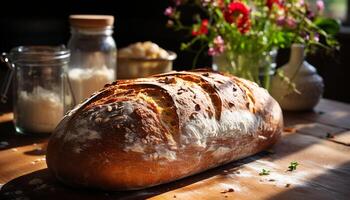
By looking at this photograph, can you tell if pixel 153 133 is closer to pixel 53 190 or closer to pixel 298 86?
pixel 53 190

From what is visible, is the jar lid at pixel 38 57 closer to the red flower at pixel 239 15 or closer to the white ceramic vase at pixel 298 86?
the red flower at pixel 239 15

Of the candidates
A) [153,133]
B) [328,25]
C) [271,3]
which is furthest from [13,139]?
[328,25]

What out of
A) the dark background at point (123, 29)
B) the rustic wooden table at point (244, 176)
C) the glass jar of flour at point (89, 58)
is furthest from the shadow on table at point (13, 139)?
the dark background at point (123, 29)

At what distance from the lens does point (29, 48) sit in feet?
5.34

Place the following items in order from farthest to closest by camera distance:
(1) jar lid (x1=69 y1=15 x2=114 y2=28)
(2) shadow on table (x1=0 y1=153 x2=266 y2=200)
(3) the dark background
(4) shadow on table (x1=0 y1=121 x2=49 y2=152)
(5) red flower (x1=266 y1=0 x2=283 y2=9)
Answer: (3) the dark background, (5) red flower (x1=266 y1=0 x2=283 y2=9), (1) jar lid (x1=69 y1=15 x2=114 y2=28), (4) shadow on table (x1=0 y1=121 x2=49 y2=152), (2) shadow on table (x1=0 y1=153 x2=266 y2=200)

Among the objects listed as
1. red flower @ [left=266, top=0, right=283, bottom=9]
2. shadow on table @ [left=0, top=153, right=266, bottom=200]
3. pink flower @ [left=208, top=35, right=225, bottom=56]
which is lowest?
shadow on table @ [left=0, top=153, right=266, bottom=200]

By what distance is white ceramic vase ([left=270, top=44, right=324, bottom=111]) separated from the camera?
1884 millimetres

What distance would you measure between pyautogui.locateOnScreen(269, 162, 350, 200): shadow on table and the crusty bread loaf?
20cm

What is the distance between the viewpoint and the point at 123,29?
10.1 ft

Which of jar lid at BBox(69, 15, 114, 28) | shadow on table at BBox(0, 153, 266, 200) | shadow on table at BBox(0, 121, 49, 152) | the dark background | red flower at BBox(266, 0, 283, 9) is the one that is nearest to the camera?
shadow on table at BBox(0, 153, 266, 200)

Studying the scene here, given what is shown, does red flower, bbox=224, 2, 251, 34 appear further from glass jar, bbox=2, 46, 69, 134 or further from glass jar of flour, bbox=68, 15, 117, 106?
glass jar, bbox=2, 46, 69, 134

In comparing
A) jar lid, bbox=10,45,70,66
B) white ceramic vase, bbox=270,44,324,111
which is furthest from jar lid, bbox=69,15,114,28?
white ceramic vase, bbox=270,44,324,111

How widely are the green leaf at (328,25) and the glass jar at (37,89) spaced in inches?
37.7

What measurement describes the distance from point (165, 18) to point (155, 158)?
77.2 inches
